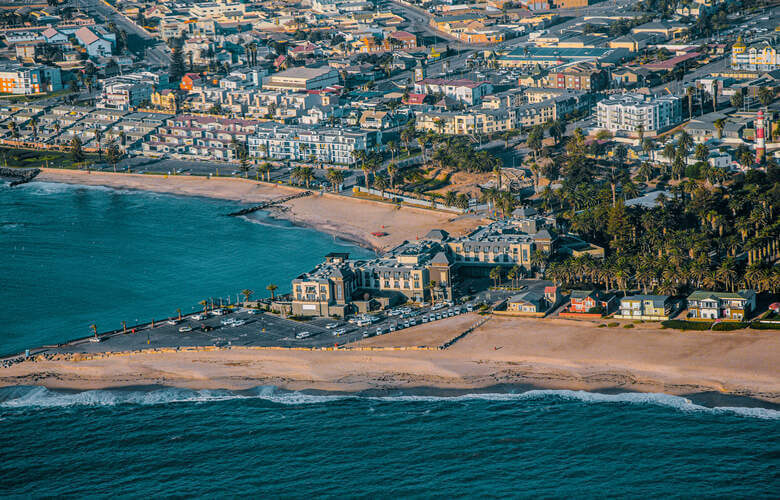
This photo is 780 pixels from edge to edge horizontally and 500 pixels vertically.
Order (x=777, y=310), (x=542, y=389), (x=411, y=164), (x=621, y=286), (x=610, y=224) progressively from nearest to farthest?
1. (x=542, y=389)
2. (x=777, y=310)
3. (x=621, y=286)
4. (x=610, y=224)
5. (x=411, y=164)

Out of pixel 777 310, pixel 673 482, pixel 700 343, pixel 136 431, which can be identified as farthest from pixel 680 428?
pixel 136 431

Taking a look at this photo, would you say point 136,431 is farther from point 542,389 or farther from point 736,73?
point 736,73

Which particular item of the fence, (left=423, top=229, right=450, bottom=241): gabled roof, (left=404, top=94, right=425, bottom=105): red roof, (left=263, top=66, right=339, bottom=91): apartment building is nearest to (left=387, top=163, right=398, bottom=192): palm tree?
the fence

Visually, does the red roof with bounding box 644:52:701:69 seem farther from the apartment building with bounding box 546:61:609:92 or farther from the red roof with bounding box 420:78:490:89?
the red roof with bounding box 420:78:490:89

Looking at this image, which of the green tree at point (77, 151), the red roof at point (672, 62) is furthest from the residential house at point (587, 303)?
the green tree at point (77, 151)

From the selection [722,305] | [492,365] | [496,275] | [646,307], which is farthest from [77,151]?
[722,305]

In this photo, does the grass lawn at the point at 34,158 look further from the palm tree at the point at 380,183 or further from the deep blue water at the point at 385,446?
the deep blue water at the point at 385,446
